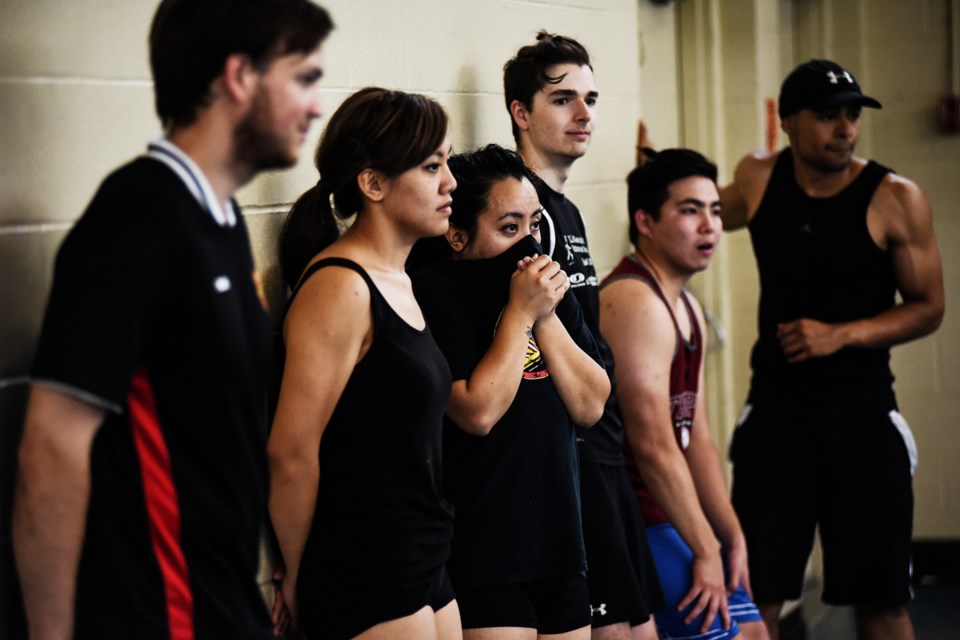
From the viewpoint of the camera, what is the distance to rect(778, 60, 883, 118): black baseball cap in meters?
3.79

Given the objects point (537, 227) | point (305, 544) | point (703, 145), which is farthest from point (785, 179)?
point (305, 544)

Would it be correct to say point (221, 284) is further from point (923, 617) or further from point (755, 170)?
point (923, 617)

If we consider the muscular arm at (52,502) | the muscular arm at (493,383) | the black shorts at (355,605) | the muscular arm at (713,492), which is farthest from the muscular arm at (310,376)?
the muscular arm at (713,492)

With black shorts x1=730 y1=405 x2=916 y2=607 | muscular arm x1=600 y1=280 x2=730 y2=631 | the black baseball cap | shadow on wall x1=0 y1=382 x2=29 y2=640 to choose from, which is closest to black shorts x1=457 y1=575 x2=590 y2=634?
muscular arm x1=600 y1=280 x2=730 y2=631

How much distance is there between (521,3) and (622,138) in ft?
2.10

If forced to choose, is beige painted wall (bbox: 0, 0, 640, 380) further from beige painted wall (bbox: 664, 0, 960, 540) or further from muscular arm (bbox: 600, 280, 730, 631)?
beige painted wall (bbox: 664, 0, 960, 540)

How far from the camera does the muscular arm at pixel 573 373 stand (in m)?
2.51

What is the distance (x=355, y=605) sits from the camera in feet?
6.77

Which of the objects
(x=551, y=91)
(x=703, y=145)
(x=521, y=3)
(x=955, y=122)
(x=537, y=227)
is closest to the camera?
(x=537, y=227)

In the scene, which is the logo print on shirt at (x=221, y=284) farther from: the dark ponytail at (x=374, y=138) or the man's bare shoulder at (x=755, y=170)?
the man's bare shoulder at (x=755, y=170)

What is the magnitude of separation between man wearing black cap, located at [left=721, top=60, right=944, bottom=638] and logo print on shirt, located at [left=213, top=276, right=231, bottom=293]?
8.16 ft

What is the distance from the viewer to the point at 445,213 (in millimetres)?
2211

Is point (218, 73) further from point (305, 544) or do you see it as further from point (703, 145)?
point (703, 145)

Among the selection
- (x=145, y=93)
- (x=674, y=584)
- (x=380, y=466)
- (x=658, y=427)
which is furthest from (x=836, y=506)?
(x=145, y=93)
